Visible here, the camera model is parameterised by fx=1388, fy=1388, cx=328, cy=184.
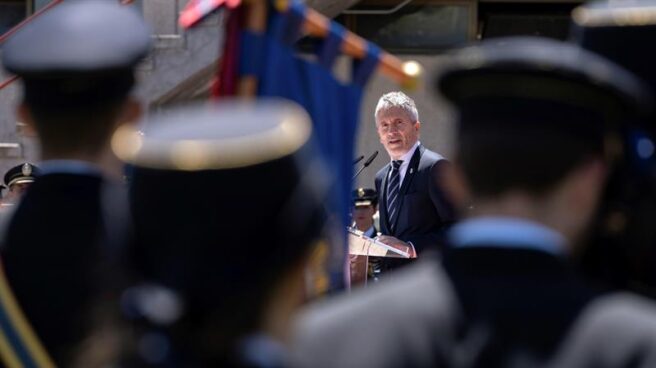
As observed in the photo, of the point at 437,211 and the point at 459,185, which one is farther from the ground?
the point at 459,185

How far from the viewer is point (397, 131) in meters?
6.66

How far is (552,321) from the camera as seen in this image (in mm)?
1797

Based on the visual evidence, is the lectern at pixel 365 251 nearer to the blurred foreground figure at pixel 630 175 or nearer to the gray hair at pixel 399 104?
the gray hair at pixel 399 104

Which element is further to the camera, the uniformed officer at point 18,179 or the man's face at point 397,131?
the uniformed officer at point 18,179

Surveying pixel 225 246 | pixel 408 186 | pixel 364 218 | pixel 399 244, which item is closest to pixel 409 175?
pixel 408 186

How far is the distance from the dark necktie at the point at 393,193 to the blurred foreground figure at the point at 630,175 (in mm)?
4041

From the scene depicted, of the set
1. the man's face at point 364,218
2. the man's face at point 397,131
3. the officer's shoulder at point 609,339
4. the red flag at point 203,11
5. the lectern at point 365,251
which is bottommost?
the man's face at point 364,218

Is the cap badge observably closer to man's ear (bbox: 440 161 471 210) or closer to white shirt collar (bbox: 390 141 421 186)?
white shirt collar (bbox: 390 141 421 186)

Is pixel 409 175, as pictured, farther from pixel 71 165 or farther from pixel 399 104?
pixel 71 165

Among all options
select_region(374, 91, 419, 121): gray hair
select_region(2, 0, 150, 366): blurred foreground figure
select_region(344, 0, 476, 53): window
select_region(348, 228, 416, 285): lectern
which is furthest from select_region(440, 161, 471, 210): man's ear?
select_region(344, 0, 476, 53): window

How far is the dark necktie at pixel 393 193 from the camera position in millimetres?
6590

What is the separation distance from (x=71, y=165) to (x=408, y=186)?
3995 millimetres

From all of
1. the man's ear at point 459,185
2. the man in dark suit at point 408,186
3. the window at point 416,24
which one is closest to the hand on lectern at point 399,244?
the man in dark suit at point 408,186

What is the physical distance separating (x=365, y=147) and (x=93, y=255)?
28.8 ft
